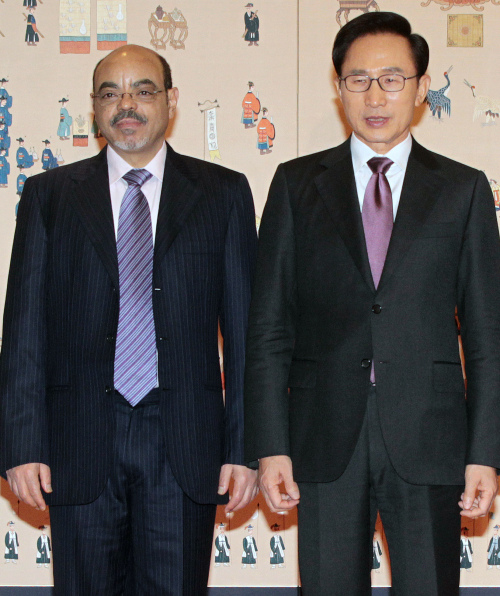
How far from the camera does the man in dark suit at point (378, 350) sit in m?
1.72

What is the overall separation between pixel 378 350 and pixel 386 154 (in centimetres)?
51

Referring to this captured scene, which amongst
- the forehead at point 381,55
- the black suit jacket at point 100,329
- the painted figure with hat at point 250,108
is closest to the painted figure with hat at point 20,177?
the painted figure with hat at point 250,108

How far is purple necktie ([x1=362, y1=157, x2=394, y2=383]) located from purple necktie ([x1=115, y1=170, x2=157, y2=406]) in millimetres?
544

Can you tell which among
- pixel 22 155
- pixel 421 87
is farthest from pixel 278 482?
pixel 22 155

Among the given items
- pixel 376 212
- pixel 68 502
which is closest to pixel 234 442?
pixel 68 502

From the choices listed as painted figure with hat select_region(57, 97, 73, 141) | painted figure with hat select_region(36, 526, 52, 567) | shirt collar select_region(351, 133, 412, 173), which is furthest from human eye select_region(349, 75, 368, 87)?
painted figure with hat select_region(36, 526, 52, 567)

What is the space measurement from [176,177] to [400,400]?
2.72 feet

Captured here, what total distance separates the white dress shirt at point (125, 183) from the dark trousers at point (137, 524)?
1.65 feet

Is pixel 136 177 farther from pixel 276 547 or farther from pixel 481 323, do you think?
pixel 276 547

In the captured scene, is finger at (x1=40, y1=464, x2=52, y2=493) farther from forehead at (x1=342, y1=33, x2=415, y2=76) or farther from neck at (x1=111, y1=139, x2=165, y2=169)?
forehead at (x1=342, y1=33, x2=415, y2=76)

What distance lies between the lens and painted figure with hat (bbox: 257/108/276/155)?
3015 mm

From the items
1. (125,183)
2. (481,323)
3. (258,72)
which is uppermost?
(258,72)

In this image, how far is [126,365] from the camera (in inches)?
74.4

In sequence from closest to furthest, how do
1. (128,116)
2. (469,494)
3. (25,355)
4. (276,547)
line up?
(469,494) → (25,355) → (128,116) → (276,547)
